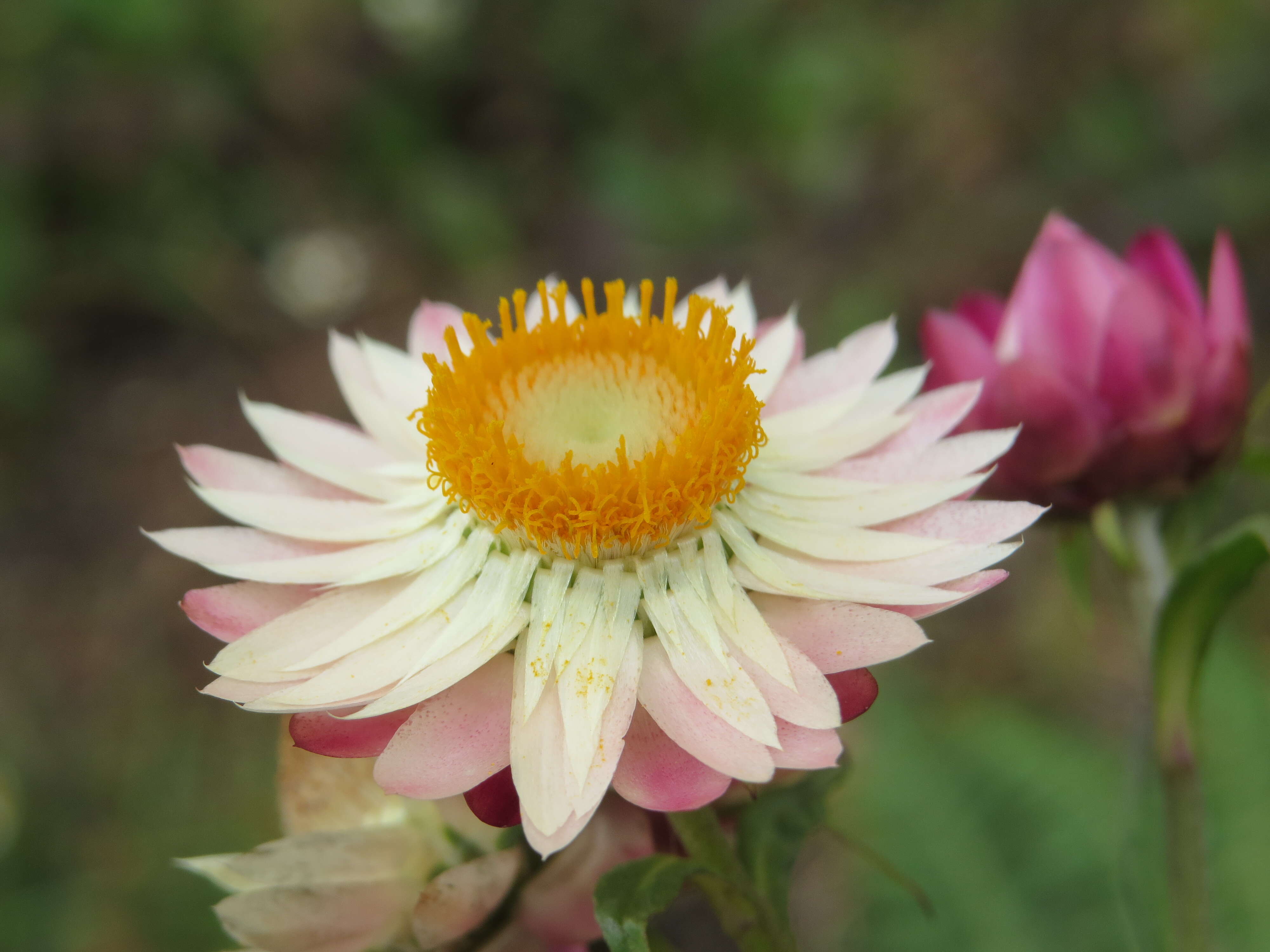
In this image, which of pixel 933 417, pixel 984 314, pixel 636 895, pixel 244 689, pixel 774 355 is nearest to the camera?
pixel 636 895

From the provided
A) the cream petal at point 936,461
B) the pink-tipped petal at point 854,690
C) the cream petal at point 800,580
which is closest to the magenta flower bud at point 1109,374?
the cream petal at point 936,461

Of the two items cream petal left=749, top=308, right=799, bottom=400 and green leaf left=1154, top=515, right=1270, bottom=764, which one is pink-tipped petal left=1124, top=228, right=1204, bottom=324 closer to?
green leaf left=1154, top=515, right=1270, bottom=764

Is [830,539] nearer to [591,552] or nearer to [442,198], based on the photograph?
[591,552]

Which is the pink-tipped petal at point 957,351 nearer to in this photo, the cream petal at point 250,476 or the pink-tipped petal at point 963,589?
the pink-tipped petal at point 963,589

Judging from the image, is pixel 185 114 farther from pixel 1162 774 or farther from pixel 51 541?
pixel 1162 774

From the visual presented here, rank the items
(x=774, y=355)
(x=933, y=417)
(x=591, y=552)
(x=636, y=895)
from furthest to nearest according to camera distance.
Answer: (x=774, y=355), (x=933, y=417), (x=591, y=552), (x=636, y=895)

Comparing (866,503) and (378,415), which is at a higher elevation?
(378,415)

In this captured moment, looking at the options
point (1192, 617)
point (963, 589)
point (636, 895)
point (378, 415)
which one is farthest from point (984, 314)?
point (636, 895)
